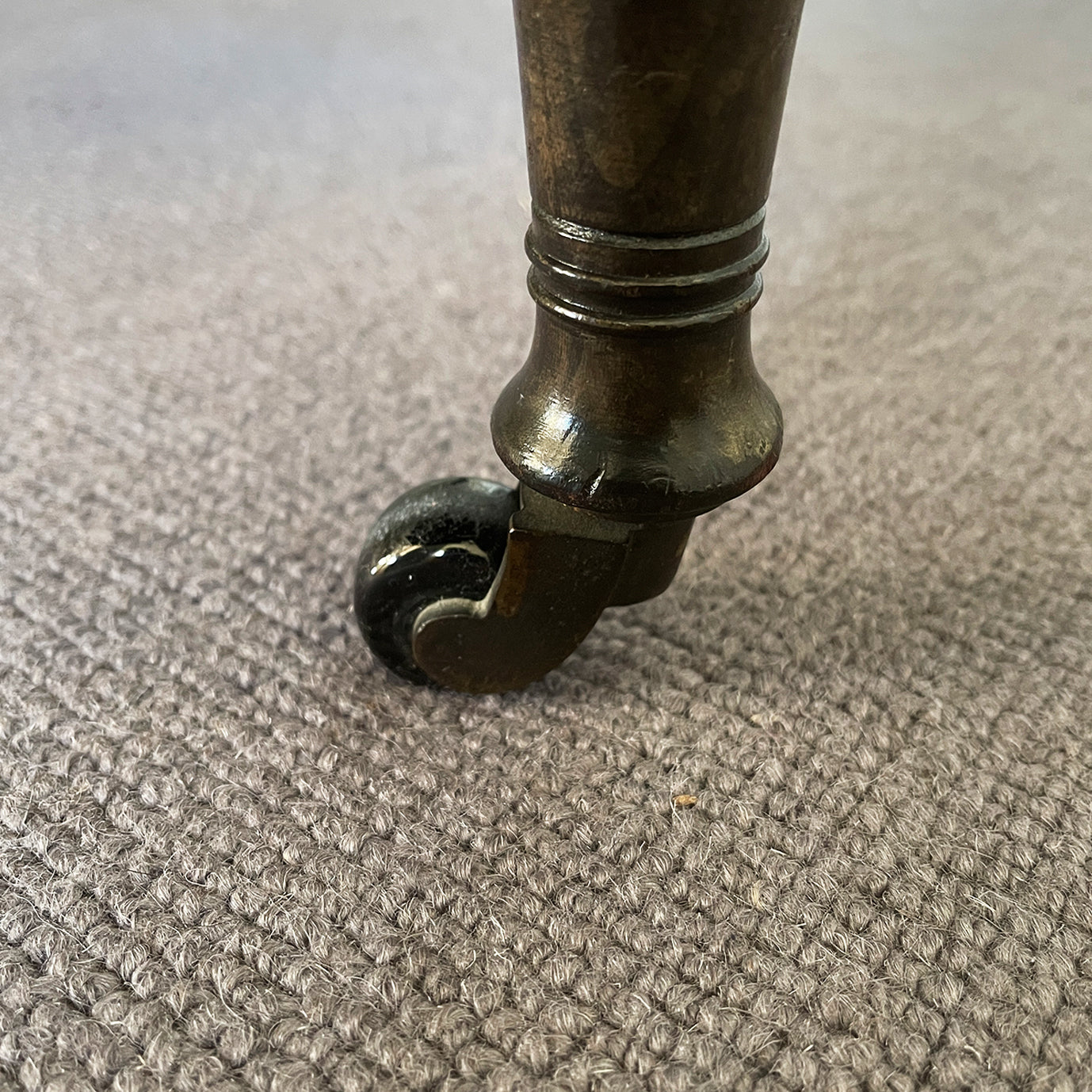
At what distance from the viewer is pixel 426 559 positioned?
555 mm

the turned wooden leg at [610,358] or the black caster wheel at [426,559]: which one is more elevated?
the turned wooden leg at [610,358]

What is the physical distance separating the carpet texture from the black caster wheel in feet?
0.15

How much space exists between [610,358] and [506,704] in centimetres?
21

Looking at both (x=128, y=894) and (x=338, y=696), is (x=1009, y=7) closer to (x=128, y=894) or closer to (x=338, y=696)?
(x=338, y=696)

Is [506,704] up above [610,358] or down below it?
below

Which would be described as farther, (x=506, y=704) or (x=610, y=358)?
(x=506, y=704)

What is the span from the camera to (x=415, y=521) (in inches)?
22.3

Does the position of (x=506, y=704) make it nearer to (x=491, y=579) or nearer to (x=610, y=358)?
(x=491, y=579)

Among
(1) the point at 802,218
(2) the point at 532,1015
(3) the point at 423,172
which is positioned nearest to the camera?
(2) the point at 532,1015

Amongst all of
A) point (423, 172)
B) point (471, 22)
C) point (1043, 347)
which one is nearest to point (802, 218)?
point (1043, 347)

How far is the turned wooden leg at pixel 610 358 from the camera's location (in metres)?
0.39

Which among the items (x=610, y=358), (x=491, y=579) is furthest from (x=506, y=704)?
(x=610, y=358)

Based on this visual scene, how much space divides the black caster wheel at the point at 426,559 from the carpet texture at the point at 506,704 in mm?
45

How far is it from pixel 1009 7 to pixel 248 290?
1.36m
